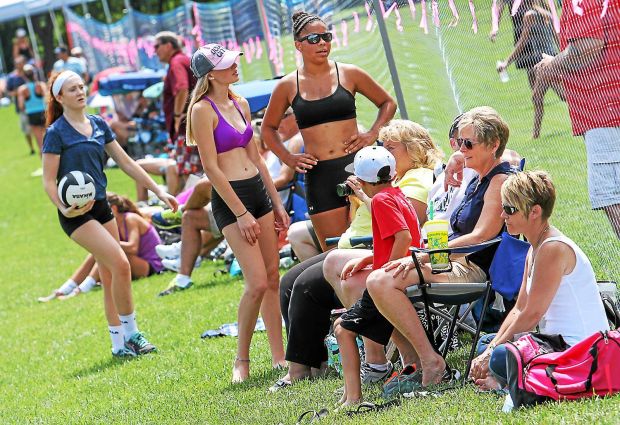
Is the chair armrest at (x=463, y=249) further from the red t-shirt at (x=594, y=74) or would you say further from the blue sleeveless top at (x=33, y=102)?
the blue sleeveless top at (x=33, y=102)

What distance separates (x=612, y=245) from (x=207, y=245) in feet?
19.0

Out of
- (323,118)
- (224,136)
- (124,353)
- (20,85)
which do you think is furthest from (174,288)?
(20,85)

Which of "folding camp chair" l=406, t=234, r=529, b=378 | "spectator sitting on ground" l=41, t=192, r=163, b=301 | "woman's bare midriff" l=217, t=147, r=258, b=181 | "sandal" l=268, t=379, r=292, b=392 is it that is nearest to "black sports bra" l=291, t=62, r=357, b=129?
"woman's bare midriff" l=217, t=147, r=258, b=181

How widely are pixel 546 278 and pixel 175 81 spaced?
8.62 meters

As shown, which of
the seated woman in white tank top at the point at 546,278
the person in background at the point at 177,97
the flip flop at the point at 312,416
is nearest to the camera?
the seated woman in white tank top at the point at 546,278

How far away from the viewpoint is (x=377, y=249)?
560 centimetres

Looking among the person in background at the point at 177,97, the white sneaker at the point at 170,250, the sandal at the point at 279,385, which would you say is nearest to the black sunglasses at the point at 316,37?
the sandal at the point at 279,385

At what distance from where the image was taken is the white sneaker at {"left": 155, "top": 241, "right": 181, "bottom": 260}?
11656 millimetres

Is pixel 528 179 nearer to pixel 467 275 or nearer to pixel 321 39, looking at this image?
pixel 467 275

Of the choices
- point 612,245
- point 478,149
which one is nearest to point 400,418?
point 478,149

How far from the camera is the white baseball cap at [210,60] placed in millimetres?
6453

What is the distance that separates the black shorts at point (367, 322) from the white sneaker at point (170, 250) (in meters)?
6.27

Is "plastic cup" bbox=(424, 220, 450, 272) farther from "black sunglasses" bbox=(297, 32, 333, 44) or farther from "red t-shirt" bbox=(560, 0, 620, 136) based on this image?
"black sunglasses" bbox=(297, 32, 333, 44)

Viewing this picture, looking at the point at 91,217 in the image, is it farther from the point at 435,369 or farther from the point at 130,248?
the point at 130,248
